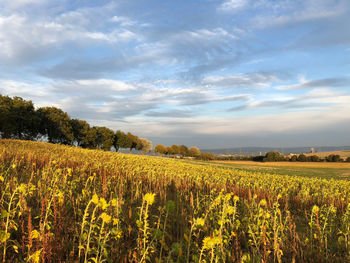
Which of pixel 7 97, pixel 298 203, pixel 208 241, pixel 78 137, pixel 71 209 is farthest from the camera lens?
pixel 78 137

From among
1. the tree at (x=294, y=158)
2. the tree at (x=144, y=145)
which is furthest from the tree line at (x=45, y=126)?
the tree at (x=294, y=158)

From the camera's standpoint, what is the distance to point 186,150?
383 ft

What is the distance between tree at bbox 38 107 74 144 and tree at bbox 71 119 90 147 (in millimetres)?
5086

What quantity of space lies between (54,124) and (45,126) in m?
1.94

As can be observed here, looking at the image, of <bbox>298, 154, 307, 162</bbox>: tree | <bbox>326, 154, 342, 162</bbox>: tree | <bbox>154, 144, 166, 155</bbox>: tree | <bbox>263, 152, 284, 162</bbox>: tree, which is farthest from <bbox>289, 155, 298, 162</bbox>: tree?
<bbox>154, 144, 166, 155</bbox>: tree

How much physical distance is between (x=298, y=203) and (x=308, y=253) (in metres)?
5.09

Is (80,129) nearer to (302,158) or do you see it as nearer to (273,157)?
(273,157)

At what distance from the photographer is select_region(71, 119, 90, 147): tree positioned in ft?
199

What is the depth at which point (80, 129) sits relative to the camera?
202 feet

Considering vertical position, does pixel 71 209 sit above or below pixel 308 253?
above

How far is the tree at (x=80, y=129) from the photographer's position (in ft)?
199

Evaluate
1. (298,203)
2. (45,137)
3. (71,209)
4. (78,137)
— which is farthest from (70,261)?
(78,137)

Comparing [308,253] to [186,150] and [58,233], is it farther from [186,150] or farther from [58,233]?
[186,150]

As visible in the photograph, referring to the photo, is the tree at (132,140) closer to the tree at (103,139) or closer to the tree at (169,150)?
the tree at (103,139)
